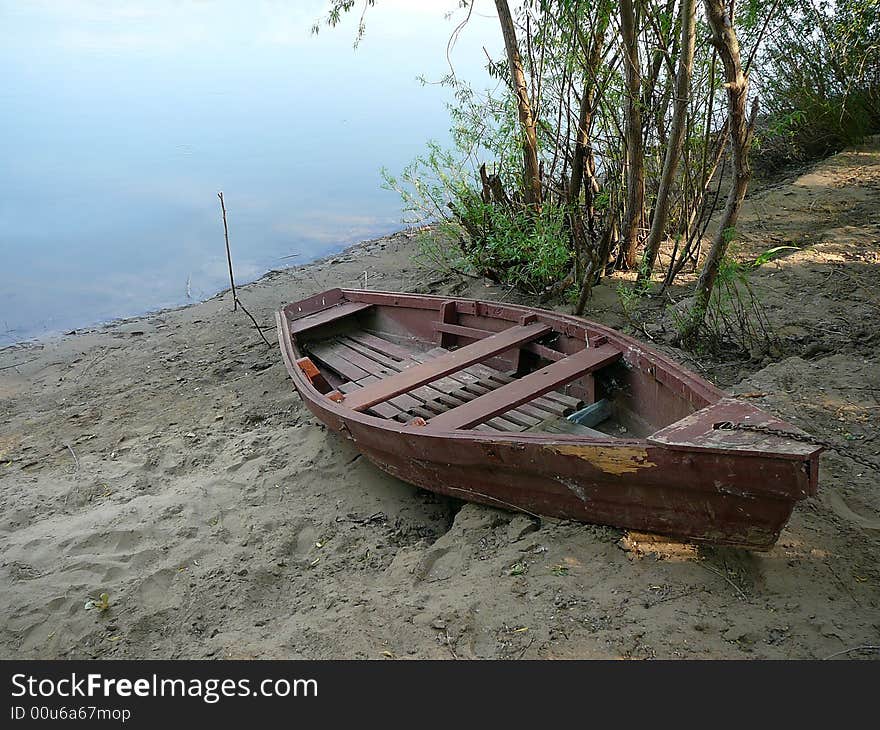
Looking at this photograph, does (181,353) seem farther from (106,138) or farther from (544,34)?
(106,138)

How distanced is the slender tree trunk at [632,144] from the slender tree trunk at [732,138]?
122 centimetres

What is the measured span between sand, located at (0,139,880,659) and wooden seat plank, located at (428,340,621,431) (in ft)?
1.63

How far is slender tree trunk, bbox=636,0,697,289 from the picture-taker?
4902 millimetres

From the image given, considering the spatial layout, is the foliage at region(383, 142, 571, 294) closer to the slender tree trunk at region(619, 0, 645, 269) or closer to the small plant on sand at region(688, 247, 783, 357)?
the slender tree trunk at region(619, 0, 645, 269)

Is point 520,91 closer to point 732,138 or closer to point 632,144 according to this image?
point 632,144

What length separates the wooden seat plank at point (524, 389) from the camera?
12.0 ft

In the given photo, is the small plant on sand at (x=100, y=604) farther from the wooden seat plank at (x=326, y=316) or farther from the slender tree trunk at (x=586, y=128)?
the slender tree trunk at (x=586, y=128)

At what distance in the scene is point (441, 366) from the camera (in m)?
4.44

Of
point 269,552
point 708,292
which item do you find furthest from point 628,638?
point 708,292

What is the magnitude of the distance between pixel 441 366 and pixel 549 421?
791 millimetres

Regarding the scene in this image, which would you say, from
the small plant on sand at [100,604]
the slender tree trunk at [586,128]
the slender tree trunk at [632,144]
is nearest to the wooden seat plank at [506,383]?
the slender tree trunk at [586,128]

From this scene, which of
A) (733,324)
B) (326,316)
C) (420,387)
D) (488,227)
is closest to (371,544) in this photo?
(420,387)

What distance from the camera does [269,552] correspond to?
3771 mm

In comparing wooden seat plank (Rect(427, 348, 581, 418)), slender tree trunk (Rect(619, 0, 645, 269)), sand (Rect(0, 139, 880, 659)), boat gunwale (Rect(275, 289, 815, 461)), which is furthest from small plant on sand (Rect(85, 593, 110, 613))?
slender tree trunk (Rect(619, 0, 645, 269))
